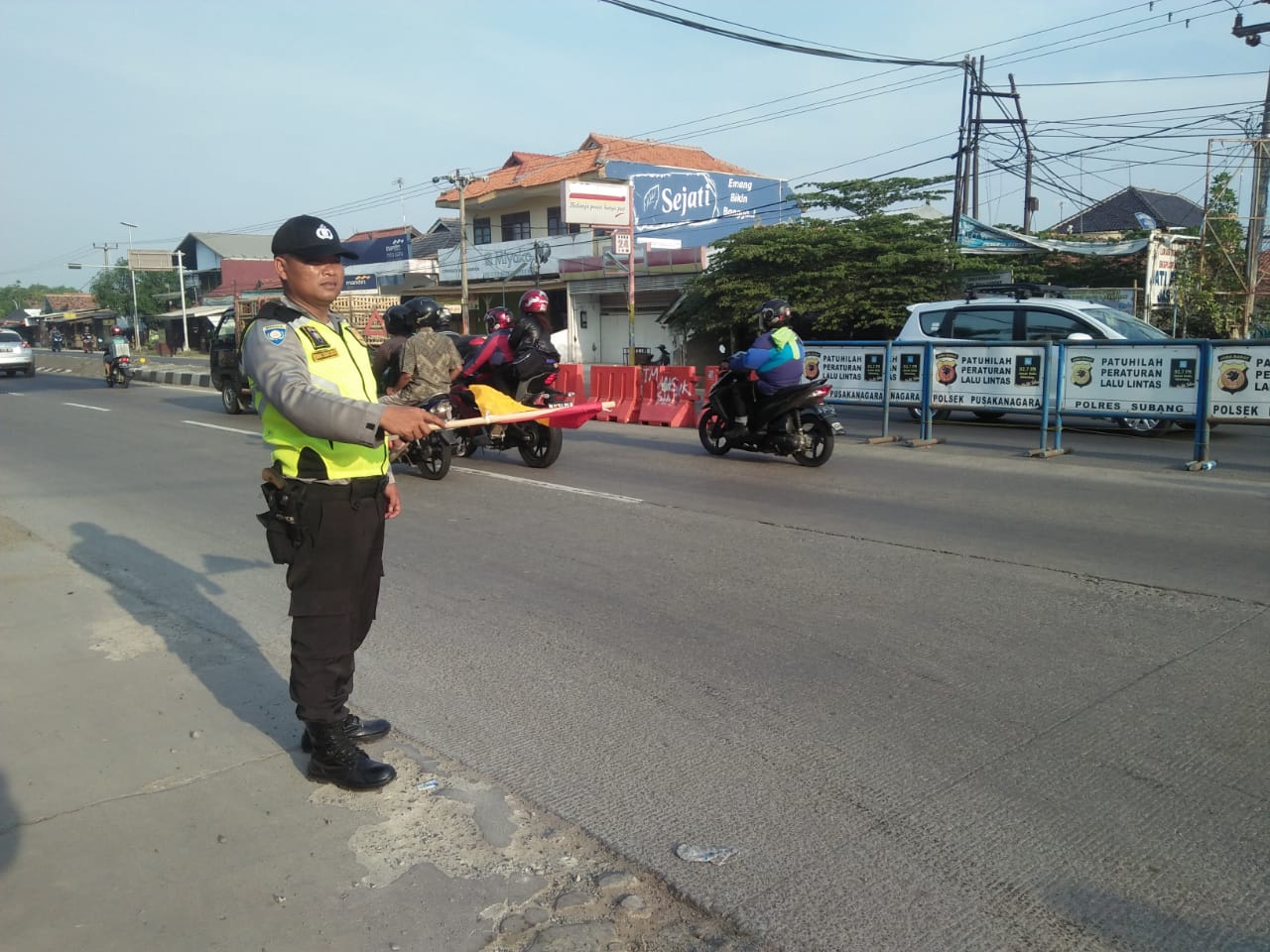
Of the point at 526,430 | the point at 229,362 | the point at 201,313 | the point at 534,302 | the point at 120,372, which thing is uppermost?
the point at 201,313

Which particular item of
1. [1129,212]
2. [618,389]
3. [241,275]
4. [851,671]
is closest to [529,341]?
[618,389]

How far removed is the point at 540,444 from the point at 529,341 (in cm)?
114

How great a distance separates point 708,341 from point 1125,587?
26253 mm

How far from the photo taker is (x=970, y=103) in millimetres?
28875

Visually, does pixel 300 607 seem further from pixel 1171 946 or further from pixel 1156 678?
pixel 1156 678

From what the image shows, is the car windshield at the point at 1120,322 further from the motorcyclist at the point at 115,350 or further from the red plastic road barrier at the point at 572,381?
the motorcyclist at the point at 115,350

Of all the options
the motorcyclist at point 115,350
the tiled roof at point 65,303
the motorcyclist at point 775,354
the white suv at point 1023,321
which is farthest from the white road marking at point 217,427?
the tiled roof at point 65,303

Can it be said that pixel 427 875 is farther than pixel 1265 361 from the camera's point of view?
No

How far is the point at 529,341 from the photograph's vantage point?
35.6ft

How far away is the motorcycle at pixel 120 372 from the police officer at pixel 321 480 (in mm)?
26203

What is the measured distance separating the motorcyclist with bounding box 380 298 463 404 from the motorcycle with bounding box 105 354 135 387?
19.6 meters

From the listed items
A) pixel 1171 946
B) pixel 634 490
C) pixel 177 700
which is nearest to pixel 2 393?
pixel 634 490

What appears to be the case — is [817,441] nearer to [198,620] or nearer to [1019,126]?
[198,620]

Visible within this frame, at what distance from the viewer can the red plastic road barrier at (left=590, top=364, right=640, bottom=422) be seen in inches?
652
